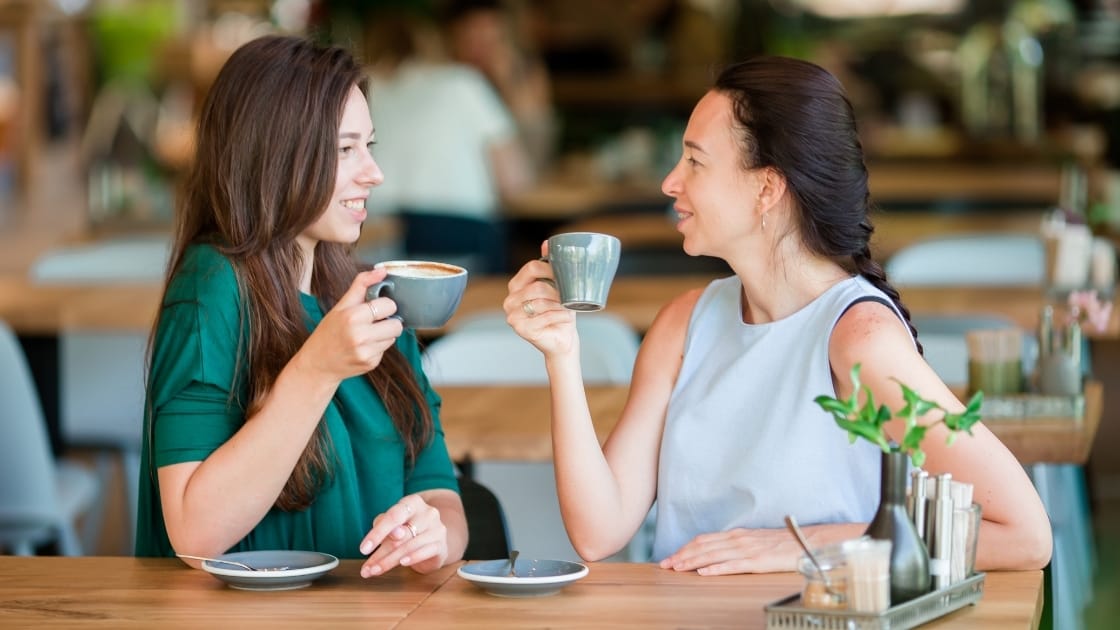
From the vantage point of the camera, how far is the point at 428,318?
5.67 ft

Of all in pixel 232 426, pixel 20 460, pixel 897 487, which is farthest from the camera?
pixel 20 460

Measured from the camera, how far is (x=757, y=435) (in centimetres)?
196

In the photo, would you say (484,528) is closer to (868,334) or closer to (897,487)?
(868,334)

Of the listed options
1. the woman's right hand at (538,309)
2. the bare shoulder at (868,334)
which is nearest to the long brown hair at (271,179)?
the woman's right hand at (538,309)

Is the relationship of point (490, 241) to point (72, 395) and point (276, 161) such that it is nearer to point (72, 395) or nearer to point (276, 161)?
point (72, 395)

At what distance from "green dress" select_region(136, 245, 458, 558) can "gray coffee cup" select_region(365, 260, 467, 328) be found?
0.29m

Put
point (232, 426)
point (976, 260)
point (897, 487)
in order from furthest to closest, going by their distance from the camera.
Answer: point (976, 260)
point (232, 426)
point (897, 487)

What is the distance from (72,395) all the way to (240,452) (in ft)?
8.10

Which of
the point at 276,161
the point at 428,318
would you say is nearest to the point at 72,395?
the point at 276,161

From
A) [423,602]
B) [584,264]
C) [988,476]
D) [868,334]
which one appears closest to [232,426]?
[423,602]

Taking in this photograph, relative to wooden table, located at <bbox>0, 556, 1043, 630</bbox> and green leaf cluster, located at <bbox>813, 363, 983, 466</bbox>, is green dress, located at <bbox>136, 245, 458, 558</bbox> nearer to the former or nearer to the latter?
wooden table, located at <bbox>0, 556, 1043, 630</bbox>

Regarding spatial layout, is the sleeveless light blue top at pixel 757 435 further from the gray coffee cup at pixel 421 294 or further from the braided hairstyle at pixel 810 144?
the gray coffee cup at pixel 421 294

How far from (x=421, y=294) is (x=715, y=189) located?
1.42 ft

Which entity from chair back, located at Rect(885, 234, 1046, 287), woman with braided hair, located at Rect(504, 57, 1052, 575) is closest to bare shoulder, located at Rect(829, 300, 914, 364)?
woman with braided hair, located at Rect(504, 57, 1052, 575)
